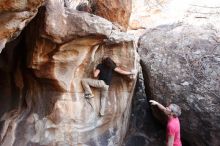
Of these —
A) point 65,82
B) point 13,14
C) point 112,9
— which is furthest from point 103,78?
point 13,14

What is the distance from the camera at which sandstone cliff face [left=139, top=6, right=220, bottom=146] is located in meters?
6.76

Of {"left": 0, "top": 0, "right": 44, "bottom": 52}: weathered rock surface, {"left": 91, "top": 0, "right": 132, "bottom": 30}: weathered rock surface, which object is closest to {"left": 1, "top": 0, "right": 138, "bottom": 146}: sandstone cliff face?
{"left": 91, "top": 0, "right": 132, "bottom": 30}: weathered rock surface

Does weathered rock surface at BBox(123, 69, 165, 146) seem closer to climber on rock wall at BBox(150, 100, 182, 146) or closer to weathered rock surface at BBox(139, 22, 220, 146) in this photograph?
weathered rock surface at BBox(139, 22, 220, 146)

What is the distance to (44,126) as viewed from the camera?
Result: 640cm

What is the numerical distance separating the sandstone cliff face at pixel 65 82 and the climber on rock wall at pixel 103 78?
87 mm

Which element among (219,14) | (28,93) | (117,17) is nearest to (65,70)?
(28,93)

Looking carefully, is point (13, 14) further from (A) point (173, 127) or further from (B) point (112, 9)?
(B) point (112, 9)

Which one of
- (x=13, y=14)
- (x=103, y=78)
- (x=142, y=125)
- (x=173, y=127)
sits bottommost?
(x=142, y=125)

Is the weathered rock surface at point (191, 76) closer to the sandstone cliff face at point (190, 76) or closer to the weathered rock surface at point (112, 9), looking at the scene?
the sandstone cliff face at point (190, 76)

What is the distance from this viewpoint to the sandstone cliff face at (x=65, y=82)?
5766 mm

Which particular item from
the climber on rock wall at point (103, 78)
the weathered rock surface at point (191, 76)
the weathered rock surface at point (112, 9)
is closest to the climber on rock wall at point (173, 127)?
the weathered rock surface at point (191, 76)

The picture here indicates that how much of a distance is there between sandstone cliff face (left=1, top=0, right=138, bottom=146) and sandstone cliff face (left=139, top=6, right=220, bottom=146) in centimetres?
47

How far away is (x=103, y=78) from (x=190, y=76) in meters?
1.55

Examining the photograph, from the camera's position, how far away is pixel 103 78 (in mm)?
6871
